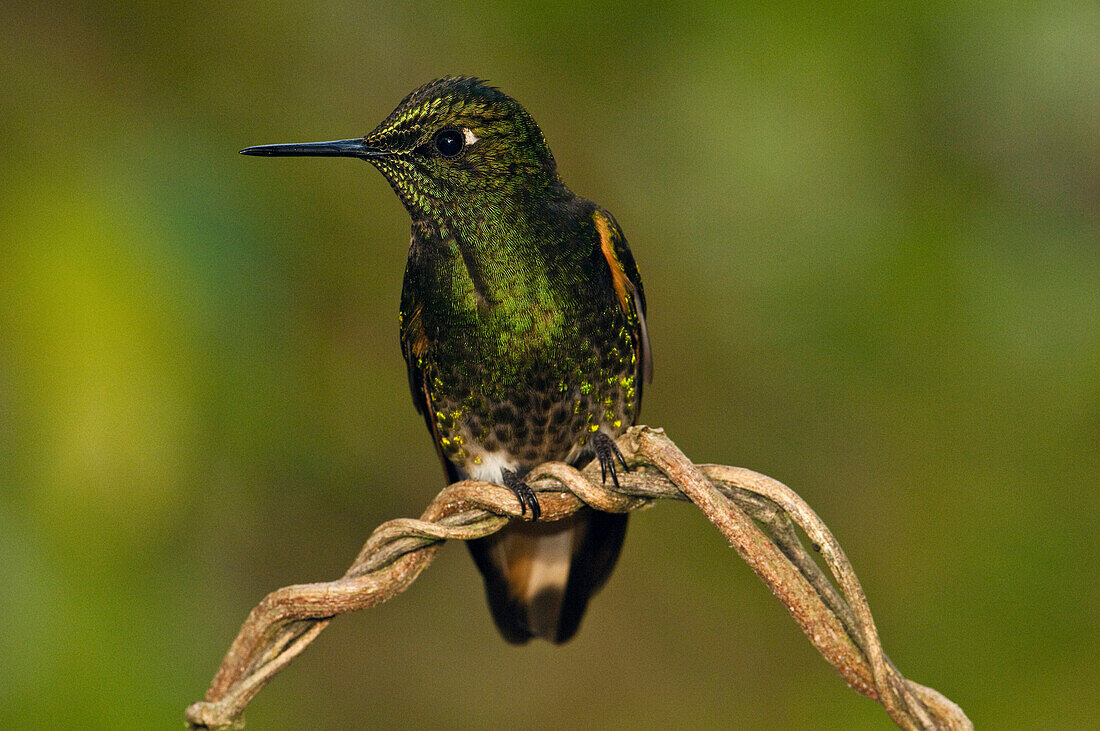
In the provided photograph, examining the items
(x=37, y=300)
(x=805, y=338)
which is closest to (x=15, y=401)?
(x=37, y=300)

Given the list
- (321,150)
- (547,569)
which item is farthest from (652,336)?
(321,150)

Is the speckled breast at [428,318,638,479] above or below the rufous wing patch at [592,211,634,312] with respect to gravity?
below

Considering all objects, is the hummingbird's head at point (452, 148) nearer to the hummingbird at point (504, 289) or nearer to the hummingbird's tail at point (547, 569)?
the hummingbird at point (504, 289)

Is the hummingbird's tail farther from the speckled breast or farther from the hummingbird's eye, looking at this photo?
the hummingbird's eye

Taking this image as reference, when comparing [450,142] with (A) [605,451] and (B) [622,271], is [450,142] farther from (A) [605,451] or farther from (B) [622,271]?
(A) [605,451]

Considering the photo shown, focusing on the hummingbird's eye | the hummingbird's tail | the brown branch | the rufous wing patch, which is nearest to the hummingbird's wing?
the rufous wing patch

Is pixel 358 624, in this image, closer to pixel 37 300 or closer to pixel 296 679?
pixel 296 679
